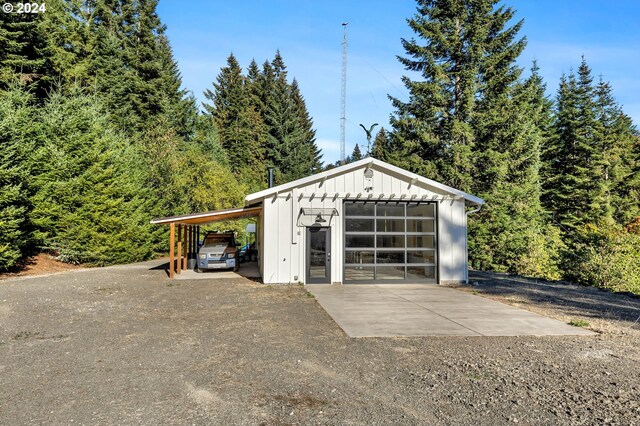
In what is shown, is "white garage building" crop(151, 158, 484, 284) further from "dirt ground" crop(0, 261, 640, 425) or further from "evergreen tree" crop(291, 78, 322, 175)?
"evergreen tree" crop(291, 78, 322, 175)

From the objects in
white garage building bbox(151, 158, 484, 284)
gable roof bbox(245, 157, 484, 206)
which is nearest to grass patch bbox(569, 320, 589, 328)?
white garage building bbox(151, 158, 484, 284)

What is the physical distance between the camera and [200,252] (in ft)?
53.0

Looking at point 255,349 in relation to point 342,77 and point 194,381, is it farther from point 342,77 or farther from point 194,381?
point 342,77

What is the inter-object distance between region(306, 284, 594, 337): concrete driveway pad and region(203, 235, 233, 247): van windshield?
22.3 ft

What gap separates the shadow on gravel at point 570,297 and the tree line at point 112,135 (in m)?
16.4

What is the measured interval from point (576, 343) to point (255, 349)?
4.97 m

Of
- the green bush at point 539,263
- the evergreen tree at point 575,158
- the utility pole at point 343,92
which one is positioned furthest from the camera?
the utility pole at point 343,92

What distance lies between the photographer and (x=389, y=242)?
13.4 meters

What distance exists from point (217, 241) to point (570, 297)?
13447 mm

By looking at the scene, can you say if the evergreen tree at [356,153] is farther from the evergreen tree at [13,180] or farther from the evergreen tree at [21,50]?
the evergreen tree at [13,180]

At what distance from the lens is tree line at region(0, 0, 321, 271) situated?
15344mm

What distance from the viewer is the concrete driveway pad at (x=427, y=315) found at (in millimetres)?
6707

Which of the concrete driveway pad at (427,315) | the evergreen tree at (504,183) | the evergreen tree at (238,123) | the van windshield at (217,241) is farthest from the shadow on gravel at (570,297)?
the evergreen tree at (238,123)

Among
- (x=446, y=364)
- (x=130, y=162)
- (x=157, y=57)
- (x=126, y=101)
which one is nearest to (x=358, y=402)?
(x=446, y=364)
